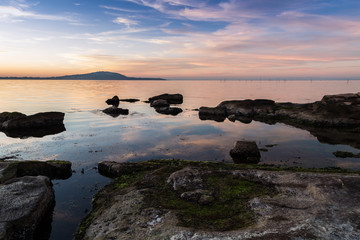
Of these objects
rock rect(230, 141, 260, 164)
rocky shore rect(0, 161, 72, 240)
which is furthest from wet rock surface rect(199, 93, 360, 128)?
rocky shore rect(0, 161, 72, 240)

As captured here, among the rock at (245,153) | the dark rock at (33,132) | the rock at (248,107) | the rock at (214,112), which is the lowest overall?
the dark rock at (33,132)

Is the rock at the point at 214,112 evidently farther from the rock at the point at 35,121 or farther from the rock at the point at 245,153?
the rock at the point at 35,121

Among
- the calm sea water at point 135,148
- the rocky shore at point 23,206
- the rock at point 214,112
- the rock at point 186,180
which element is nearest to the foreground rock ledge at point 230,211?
the rock at point 186,180

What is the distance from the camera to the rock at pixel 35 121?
37719mm

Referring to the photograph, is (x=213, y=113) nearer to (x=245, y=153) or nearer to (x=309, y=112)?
(x=309, y=112)

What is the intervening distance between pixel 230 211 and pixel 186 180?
4140 millimetres

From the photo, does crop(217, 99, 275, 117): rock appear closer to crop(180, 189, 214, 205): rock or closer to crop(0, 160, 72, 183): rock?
crop(180, 189, 214, 205): rock

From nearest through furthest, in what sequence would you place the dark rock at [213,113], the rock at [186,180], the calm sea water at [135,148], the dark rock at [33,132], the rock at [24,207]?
the rock at [24,207] → the rock at [186,180] → the calm sea water at [135,148] → the dark rock at [33,132] → the dark rock at [213,113]

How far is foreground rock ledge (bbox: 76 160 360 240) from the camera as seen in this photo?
965 cm

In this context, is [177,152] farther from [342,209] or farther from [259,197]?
[342,209]

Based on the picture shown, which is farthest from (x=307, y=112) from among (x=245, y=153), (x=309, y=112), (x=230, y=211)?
(x=230, y=211)

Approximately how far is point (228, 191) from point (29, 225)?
11112mm

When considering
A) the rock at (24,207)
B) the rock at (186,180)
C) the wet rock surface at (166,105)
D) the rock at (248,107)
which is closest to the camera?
the rock at (24,207)

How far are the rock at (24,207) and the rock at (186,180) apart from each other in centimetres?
776
